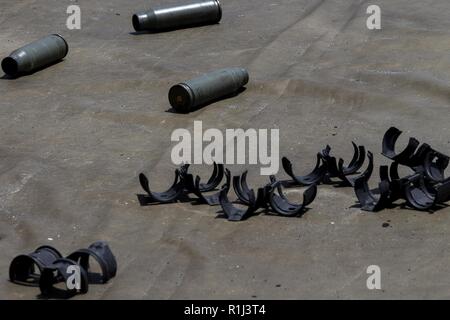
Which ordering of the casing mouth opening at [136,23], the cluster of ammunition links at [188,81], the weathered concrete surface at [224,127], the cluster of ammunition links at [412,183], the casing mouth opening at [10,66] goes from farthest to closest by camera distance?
1. the casing mouth opening at [136,23]
2. the casing mouth opening at [10,66]
3. the cluster of ammunition links at [188,81]
4. the cluster of ammunition links at [412,183]
5. the weathered concrete surface at [224,127]

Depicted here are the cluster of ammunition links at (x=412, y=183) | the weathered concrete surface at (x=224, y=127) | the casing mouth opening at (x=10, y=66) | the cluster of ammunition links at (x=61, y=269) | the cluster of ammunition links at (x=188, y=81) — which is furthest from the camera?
the casing mouth opening at (x=10, y=66)

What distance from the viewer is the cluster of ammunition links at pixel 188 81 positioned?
16.3m

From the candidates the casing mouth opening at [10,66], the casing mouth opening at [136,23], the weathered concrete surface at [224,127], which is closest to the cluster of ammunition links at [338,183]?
the weathered concrete surface at [224,127]

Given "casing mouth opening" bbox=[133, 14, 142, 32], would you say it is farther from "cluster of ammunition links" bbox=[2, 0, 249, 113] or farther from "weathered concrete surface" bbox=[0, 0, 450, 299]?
"weathered concrete surface" bbox=[0, 0, 450, 299]

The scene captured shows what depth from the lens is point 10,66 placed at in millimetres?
17906

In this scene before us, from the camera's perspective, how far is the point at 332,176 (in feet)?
44.5

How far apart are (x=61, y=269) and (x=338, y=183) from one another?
4.23m

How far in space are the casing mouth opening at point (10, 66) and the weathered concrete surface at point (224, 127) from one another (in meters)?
0.16

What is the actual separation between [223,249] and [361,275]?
1.58 m

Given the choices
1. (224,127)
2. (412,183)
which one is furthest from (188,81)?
(412,183)

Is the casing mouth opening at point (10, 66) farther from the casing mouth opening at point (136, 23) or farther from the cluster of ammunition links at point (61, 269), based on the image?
the cluster of ammunition links at point (61, 269)

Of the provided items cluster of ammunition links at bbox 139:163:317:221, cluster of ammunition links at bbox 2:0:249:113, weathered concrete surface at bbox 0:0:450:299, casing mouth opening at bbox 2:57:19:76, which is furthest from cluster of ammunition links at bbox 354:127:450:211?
casing mouth opening at bbox 2:57:19:76
